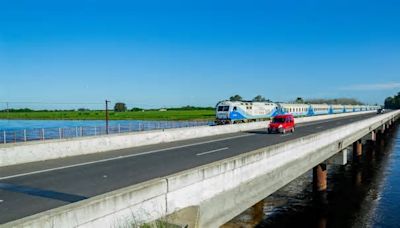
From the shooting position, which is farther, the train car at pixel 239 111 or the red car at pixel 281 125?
the train car at pixel 239 111

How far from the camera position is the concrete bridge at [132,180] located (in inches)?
250

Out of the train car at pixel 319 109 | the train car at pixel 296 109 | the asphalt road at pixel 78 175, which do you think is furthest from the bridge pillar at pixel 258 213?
the train car at pixel 319 109

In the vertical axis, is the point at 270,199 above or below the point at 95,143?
below

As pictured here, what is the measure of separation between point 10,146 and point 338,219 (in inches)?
639

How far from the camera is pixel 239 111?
46.0 metres

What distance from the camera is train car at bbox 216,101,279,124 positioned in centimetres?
4403

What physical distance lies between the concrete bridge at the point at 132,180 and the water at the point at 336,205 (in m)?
3.04

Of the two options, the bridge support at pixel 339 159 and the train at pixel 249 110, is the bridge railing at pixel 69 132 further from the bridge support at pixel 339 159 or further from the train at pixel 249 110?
the bridge support at pixel 339 159

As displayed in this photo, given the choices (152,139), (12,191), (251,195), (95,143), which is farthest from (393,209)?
(12,191)

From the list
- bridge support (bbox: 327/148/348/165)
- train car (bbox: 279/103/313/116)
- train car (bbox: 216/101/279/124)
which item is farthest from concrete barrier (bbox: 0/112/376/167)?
train car (bbox: 279/103/313/116)

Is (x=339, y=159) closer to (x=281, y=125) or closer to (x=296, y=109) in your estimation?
(x=281, y=125)

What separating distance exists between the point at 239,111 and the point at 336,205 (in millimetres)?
25823

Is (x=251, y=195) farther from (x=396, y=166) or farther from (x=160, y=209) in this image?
(x=396, y=166)

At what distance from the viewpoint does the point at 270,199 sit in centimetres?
2120
